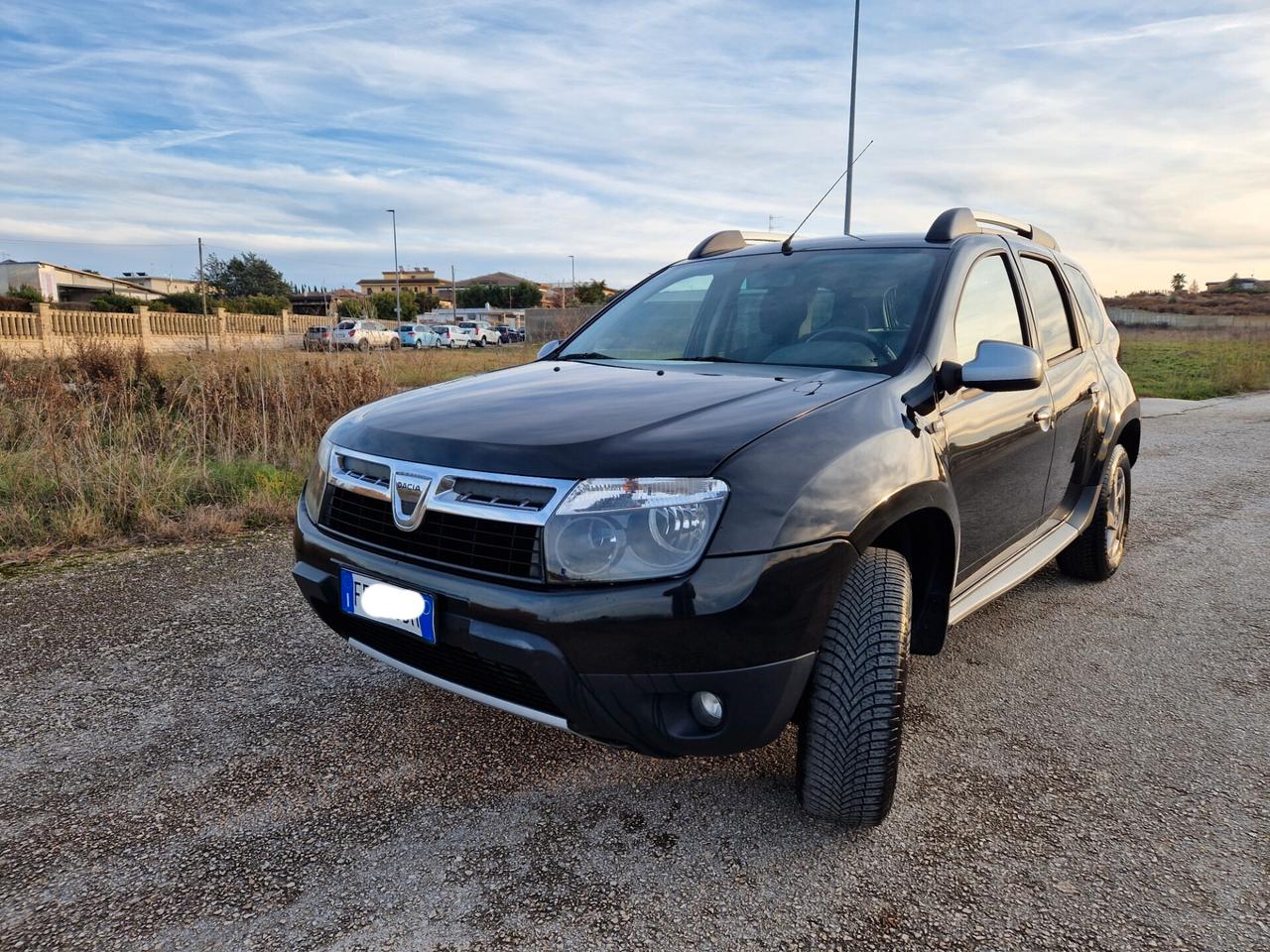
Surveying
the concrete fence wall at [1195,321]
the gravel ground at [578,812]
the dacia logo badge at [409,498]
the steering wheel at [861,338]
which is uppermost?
the concrete fence wall at [1195,321]

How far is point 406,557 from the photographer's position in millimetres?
2113

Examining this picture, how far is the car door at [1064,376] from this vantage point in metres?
3.34

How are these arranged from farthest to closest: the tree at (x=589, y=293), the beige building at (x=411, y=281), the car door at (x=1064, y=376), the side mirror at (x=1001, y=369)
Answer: the beige building at (x=411, y=281), the tree at (x=589, y=293), the car door at (x=1064, y=376), the side mirror at (x=1001, y=369)

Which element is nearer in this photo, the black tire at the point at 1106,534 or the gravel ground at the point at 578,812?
the gravel ground at the point at 578,812

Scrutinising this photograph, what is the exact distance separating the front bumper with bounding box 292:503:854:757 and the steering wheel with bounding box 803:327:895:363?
861 mm

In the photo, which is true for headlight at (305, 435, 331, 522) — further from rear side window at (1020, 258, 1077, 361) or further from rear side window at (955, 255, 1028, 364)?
rear side window at (1020, 258, 1077, 361)

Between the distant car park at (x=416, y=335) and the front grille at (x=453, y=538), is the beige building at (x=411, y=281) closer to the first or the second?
the distant car park at (x=416, y=335)

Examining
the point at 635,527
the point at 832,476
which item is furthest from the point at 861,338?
the point at 635,527

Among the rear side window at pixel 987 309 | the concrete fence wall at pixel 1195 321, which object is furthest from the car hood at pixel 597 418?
the concrete fence wall at pixel 1195 321

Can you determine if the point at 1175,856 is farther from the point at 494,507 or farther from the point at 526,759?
the point at 494,507

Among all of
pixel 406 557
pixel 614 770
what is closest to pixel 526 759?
pixel 614 770

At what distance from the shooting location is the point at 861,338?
8.90 ft

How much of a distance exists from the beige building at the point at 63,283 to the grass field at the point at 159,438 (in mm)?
50061

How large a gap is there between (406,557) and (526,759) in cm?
78
